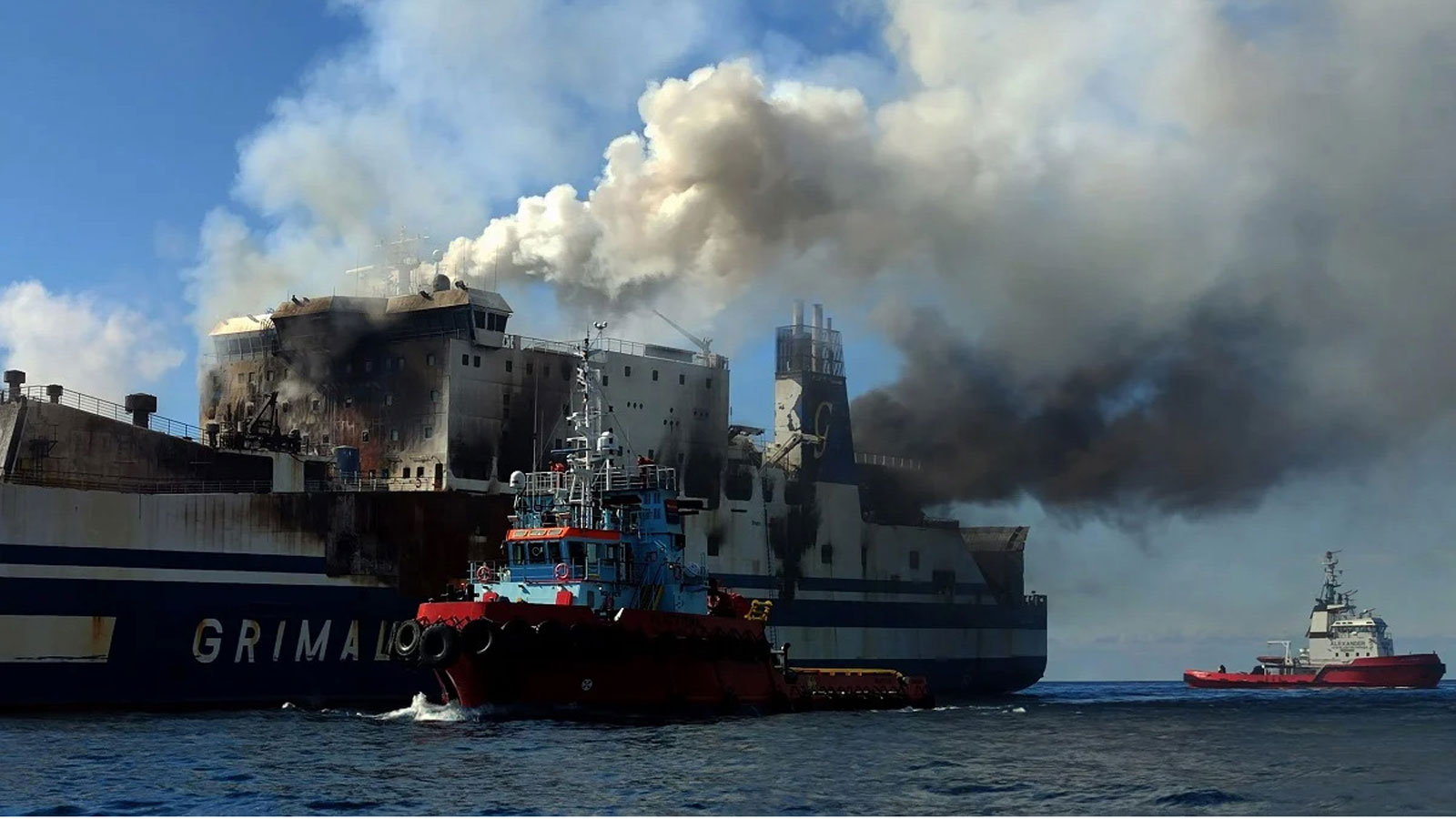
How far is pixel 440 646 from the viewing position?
43.0m

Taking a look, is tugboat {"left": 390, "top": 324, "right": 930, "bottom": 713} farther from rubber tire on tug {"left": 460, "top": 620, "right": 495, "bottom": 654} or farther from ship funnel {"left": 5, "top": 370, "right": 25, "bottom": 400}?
ship funnel {"left": 5, "top": 370, "right": 25, "bottom": 400}

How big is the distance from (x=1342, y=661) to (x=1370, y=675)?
2290mm

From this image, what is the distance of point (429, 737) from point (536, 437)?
79.3 ft

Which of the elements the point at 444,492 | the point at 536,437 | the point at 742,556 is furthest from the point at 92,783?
the point at 742,556

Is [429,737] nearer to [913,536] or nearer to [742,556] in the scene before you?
[742,556]

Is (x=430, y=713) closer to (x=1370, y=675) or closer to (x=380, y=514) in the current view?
(x=380, y=514)

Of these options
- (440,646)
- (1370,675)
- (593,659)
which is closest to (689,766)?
(593,659)

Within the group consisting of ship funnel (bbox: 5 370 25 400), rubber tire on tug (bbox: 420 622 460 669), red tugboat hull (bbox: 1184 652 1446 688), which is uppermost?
ship funnel (bbox: 5 370 25 400)

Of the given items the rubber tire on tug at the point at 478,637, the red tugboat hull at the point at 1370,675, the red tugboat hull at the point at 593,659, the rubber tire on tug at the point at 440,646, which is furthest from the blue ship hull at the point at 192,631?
the red tugboat hull at the point at 1370,675

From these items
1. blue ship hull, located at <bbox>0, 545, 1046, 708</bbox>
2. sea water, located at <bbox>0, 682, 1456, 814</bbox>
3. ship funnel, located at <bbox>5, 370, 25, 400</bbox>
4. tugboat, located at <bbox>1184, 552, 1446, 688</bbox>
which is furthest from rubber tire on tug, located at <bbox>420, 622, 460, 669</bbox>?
tugboat, located at <bbox>1184, 552, 1446, 688</bbox>

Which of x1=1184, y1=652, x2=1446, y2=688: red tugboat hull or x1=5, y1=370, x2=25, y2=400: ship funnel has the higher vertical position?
x1=5, y1=370, x2=25, y2=400: ship funnel

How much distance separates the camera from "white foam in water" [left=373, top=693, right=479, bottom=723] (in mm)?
43938

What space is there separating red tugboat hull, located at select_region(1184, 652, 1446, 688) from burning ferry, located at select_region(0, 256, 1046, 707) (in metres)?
37.7

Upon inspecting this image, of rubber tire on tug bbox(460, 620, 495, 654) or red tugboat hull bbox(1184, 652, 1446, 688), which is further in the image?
red tugboat hull bbox(1184, 652, 1446, 688)
